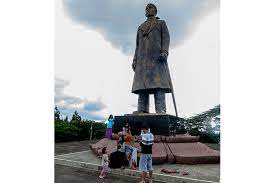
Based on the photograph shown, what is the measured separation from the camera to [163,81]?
8.37 metres

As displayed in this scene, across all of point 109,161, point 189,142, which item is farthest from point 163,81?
point 109,161

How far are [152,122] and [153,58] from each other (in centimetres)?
201

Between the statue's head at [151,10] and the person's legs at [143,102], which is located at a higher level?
the statue's head at [151,10]

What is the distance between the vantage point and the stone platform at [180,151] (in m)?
6.15

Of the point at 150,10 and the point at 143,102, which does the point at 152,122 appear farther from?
the point at 150,10

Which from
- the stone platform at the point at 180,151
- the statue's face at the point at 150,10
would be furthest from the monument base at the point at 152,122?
the statue's face at the point at 150,10

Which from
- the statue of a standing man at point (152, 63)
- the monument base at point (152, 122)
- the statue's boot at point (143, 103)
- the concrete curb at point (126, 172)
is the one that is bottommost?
the concrete curb at point (126, 172)

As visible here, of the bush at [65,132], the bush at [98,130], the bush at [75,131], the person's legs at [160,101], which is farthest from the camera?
the bush at [98,130]

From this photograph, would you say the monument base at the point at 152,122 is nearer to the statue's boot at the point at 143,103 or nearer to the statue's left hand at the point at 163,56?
the statue's boot at the point at 143,103

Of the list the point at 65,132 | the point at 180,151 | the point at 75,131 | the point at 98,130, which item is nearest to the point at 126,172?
the point at 180,151

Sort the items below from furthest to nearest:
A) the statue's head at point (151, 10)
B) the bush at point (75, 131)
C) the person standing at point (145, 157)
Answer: the bush at point (75, 131) < the statue's head at point (151, 10) < the person standing at point (145, 157)

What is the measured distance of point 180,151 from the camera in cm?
659

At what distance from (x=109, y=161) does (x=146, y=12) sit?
4.93 m

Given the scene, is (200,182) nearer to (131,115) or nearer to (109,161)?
(109,161)
